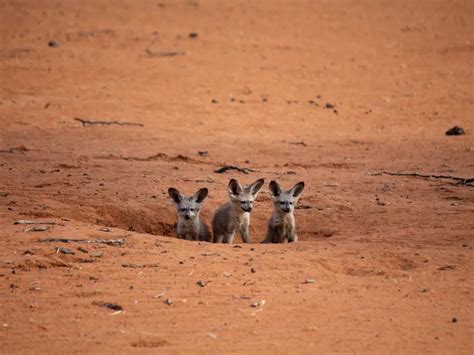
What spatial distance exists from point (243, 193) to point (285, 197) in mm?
510

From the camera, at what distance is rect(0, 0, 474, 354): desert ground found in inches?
275

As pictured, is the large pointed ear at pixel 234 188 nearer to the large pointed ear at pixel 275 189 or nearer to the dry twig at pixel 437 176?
the large pointed ear at pixel 275 189

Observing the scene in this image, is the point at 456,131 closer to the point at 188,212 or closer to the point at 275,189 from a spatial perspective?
the point at 275,189

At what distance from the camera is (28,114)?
16750 millimetres

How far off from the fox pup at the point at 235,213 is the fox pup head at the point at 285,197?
0.25 metres

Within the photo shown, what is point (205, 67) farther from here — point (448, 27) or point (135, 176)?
point (135, 176)

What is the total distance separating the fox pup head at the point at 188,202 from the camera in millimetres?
10086

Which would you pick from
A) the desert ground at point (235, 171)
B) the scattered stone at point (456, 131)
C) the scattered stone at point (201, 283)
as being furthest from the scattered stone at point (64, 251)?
the scattered stone at point (456, 131)

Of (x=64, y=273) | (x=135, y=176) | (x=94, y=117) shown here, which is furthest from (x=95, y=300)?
(x=94, y=117)

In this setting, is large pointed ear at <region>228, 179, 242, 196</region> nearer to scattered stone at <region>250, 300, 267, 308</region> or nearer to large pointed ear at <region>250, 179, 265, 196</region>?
large pointed ear at <region>250, 179, 265, 196</region>

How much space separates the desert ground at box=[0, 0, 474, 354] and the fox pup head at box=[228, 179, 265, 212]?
2.16 ft

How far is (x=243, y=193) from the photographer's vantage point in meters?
10.3

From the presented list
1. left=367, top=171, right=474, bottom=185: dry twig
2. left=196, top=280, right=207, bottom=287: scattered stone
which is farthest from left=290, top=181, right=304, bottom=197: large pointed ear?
left=196, top=280, right=207, bottom=287: scattered stone

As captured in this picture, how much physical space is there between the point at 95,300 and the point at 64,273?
2.15ft
